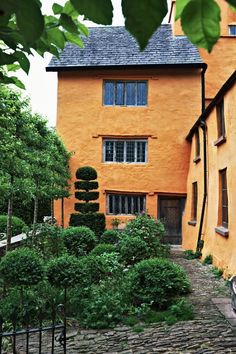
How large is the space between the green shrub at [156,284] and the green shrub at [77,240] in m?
3.91

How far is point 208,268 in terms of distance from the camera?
1092 centimetres

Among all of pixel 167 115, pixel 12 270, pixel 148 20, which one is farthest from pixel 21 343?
pixel 167 115

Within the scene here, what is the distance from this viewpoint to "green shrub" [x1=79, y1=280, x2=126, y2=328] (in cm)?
635

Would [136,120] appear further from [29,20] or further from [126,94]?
[29,20]

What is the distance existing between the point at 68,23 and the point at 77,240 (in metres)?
11.1

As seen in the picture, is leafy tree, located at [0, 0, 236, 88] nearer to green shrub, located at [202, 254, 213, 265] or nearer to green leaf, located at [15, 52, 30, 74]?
A: green leaf, located at [15, 52, 30, 74]

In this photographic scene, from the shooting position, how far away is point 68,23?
1.09m

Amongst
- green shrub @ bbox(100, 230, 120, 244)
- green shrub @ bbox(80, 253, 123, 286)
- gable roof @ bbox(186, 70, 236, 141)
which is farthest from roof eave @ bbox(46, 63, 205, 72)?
green shrub @ bbox(80, 253, 123, 286)

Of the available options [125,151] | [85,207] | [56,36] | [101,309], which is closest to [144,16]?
[56,36]

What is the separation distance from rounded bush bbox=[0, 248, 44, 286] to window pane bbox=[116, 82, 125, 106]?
10.4 metres

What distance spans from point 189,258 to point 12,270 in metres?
7.18

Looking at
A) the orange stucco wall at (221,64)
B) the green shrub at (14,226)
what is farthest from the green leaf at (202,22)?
the orange stucco wall at (221,64)

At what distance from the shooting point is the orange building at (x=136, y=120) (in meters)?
16.2

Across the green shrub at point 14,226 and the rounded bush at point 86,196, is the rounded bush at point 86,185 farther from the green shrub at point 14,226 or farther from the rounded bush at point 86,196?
the green shrub at point 14,226
